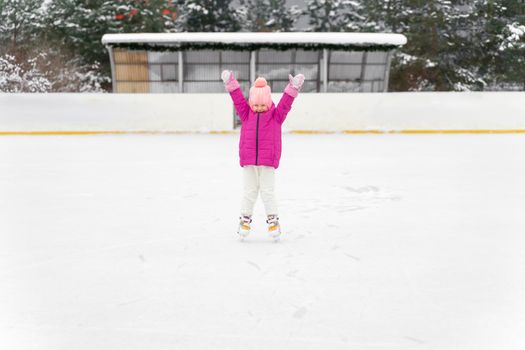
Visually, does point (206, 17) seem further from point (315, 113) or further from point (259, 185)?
point (259, 185)

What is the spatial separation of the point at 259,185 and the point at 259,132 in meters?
0.39

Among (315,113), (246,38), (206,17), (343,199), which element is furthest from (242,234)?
(206,17)

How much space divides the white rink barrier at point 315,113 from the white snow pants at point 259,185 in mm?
9563

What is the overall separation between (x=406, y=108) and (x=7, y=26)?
29.2 m

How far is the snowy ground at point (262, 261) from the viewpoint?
2852 millimetres

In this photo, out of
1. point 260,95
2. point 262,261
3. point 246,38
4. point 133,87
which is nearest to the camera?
point 262,261

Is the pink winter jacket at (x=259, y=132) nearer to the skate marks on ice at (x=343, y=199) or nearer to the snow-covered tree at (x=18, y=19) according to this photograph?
the skate marks on ice at (x=343, y=199)

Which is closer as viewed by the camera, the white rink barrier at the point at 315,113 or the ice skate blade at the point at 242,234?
the ice skate blade at the point at 242,234

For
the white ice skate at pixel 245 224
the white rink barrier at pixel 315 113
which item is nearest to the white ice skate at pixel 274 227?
the white ice skate at pixel 245 224

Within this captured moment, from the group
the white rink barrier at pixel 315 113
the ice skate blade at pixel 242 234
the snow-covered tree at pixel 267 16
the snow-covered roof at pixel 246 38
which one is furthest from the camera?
the snow-covered tree at pixel 267 16

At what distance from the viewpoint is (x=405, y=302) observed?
10.6ft

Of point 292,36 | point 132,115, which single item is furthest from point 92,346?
point 292,36

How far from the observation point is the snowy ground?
285cm

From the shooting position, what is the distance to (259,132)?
4.37m
